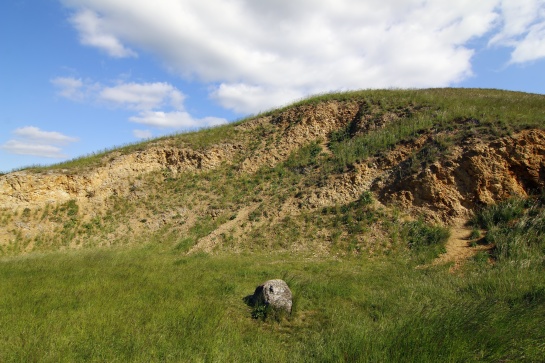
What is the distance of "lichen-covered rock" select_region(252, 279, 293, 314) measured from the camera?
7.18 m

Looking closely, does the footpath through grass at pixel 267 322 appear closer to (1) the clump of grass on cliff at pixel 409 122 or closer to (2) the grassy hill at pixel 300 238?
(2) the grassy hill at pixel 300 238

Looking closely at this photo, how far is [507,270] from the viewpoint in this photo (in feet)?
28.7

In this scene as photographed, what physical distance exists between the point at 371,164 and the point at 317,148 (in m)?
5.28

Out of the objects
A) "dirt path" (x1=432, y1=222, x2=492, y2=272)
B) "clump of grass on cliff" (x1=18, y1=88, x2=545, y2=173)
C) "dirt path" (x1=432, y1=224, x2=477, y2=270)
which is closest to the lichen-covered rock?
"dirt path" (x1=432, y1=222, x2=492, y2=272)

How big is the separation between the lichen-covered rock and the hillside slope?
293 inches

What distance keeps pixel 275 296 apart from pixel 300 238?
865cm

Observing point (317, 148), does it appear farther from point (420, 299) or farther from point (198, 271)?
point (420, 299)

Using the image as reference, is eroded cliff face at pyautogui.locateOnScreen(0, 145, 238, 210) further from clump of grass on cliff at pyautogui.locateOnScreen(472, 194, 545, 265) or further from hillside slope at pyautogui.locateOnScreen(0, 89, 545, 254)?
clump of grass on cliff at pyautogui.locateOnScreen(472, 194, 545, 265)

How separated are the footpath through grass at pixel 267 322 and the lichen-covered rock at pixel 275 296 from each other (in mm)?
342

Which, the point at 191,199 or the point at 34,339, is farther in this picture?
the point at 191,199

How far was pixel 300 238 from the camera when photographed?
625 inches

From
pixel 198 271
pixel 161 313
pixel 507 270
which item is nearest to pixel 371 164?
pixel 507 270

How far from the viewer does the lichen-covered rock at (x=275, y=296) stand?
718cm

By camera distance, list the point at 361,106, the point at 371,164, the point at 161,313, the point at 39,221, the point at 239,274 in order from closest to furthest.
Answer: the point at 161,313 < the point at 239,274 < the point at 371,164 < the point at 39,221 < the point at 361,106
